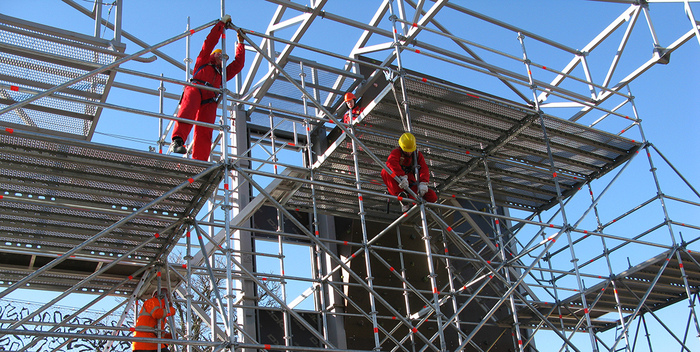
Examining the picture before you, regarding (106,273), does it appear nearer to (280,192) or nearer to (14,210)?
(14,210)

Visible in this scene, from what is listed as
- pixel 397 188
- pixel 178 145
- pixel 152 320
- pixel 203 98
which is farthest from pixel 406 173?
pixel 152 320

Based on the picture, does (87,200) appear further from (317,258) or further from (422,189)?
(317,258)

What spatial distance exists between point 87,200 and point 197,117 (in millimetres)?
1891

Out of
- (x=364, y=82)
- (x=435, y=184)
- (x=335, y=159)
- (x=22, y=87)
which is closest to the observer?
(x=22, y=87)

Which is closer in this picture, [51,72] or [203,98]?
[51,72]

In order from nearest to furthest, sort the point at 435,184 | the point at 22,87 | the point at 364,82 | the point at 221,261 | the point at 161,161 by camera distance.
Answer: the point at 161,161 → the point at 22,87 → the point at 435,184 → the point at 364,82 → the point at 221,261

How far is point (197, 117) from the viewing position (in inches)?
352

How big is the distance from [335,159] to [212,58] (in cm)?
278

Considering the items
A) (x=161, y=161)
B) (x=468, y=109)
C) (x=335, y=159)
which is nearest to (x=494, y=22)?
(x=468, y=109)

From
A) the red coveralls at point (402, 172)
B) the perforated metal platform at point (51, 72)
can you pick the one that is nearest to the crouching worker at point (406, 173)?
the red coveralls at point (402, 172)

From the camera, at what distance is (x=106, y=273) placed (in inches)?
356

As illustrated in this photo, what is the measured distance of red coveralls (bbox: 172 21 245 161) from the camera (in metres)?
8.45

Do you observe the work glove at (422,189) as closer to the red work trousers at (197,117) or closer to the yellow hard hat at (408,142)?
the yellow hard hat at (408,142)

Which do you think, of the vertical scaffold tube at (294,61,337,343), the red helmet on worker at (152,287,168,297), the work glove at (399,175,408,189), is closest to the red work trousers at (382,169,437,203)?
the work glove at (399,175,408,189)
